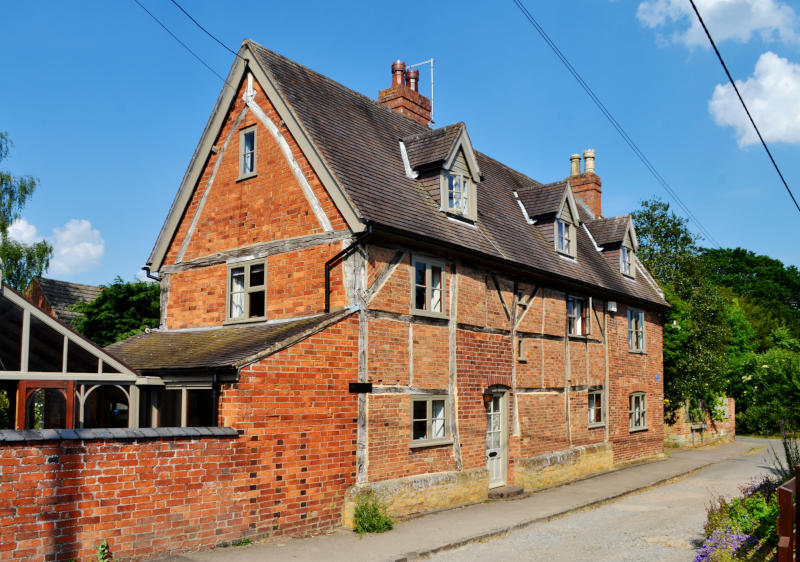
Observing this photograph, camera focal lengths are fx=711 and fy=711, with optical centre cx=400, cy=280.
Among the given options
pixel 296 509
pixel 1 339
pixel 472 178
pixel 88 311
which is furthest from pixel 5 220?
pixel 296 509

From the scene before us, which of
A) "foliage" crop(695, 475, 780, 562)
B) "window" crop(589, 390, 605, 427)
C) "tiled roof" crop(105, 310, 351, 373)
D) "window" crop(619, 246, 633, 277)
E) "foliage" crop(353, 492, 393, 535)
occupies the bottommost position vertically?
"foliage" crop(353, 492, 393, 535)

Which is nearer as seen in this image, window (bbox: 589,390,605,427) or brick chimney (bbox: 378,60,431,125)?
window (bbox: 589,390,605,427)

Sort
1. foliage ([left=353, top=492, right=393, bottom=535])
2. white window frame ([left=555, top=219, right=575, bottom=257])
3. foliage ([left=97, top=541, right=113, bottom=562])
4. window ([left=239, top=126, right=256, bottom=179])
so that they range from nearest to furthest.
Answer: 1. foliage ([left=97, top=541, right=113, bottom=562])
2. foliage ([left=353, top=492, right=393, bottom=535])
3. window ([left=239, top=126, right=256, bottom=179])
4. white window frame ([left=555, top=219, right=575, bottom=257])

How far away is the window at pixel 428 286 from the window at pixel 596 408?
337 inches

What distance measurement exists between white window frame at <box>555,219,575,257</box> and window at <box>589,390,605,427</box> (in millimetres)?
4419

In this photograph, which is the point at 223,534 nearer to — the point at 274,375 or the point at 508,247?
the point at 274,375

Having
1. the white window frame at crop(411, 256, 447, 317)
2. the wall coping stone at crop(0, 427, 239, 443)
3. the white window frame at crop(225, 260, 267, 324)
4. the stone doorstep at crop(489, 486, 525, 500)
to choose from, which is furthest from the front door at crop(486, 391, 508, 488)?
the wall coping stone at crop(0, 427, 239, 443)

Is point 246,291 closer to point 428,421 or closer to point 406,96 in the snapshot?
point 428,421

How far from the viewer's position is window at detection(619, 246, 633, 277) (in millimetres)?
25959

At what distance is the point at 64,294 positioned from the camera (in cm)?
3362

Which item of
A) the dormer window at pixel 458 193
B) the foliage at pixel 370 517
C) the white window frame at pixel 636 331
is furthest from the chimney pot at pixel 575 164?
the foliage at pixel 370 517

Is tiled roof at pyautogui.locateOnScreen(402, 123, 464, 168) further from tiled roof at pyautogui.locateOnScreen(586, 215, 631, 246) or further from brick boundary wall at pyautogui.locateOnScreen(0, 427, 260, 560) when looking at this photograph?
tiled roof at pyautogui.locateOnScreen(586, 215, 631, 246)

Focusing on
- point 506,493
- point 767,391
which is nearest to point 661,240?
point 767,391

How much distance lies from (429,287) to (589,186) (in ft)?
55.7
